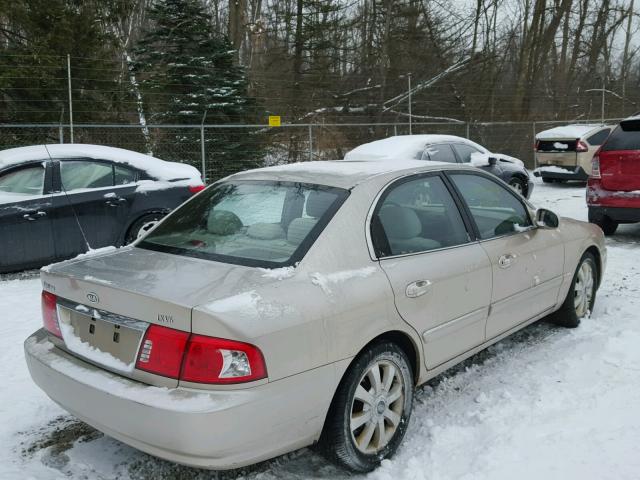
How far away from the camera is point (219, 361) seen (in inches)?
92.7

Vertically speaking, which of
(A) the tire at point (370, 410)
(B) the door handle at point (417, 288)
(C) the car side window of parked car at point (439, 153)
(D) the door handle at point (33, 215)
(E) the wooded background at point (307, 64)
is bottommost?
(A) the tire at point (370, 410)

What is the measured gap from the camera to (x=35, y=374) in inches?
117

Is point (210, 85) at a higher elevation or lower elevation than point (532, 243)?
higher

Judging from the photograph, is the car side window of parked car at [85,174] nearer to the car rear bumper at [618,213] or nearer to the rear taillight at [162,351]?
the rear taillight at [162,351]

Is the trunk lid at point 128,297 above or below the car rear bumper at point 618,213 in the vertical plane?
above

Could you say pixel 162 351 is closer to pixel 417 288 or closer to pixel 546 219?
pixel 417 288

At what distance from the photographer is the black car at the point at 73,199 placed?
652 centimetres

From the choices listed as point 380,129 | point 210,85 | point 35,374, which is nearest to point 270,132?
point 210,85

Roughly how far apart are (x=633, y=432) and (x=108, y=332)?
277 cm

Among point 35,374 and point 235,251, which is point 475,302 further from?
point 35,374

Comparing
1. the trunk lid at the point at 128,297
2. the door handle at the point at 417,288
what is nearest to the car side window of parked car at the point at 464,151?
the door handle at the point at 417,288

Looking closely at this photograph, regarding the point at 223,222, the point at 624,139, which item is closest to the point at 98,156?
the point at 223,222

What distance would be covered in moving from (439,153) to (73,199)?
19.5ft

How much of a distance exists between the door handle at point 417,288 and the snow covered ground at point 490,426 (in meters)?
0.79
